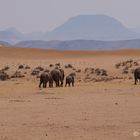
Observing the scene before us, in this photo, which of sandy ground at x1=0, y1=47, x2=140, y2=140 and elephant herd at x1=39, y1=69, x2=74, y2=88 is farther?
elephant herd at x1=39, y1=69, x2=74, y2=88

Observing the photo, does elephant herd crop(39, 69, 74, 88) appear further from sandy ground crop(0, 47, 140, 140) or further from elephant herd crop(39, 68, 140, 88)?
sandy ground crop(0, 47, 140, 140)

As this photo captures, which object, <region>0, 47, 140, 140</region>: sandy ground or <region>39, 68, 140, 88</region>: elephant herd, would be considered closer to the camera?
<region>0, 47, 140, 140</region>: sandy ground

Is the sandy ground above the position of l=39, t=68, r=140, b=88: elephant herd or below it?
below

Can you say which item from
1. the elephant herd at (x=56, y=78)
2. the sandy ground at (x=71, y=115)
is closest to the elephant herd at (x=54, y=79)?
the elephant herd at (x=56, y=78)

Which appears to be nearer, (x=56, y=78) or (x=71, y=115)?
(x=71, y=115)

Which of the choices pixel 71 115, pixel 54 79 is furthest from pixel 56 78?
pixel 71 115

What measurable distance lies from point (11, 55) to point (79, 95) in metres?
50.9

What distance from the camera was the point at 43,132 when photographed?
605 inches

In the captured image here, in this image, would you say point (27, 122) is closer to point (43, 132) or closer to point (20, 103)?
point (43, 132)

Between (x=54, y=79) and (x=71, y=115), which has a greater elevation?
(x=54, y=79)

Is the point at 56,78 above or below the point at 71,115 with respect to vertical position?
above

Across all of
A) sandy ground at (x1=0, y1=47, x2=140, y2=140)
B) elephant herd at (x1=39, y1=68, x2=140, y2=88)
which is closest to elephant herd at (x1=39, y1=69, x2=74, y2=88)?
elephant herd at (x1=39, y1=68, x2=140, y2=88)

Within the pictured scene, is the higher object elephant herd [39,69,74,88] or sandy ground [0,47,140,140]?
elephant herd [39,69,74,88]

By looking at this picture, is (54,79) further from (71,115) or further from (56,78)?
(71,115)
